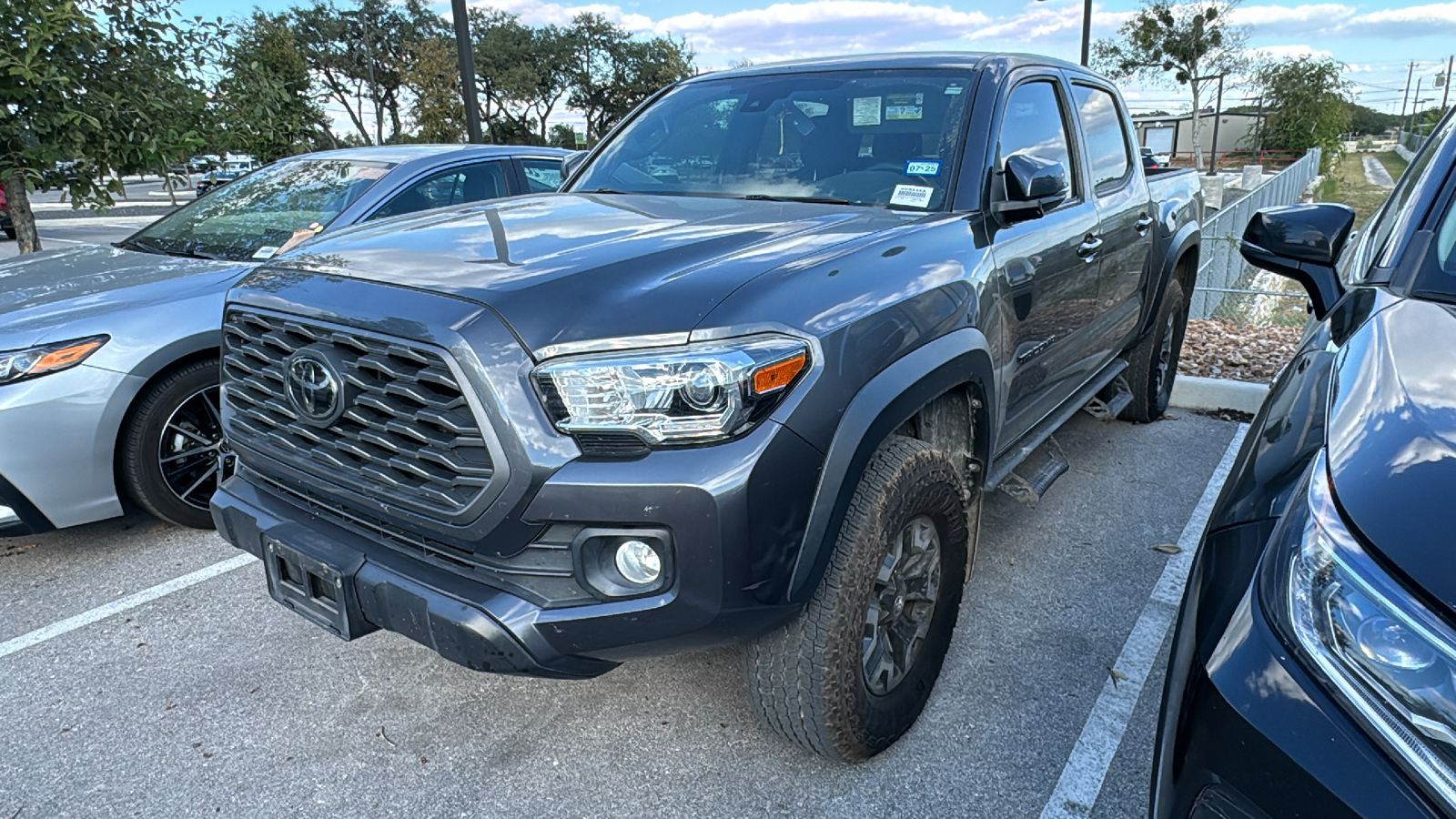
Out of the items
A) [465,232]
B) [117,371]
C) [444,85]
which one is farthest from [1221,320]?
[444,85]

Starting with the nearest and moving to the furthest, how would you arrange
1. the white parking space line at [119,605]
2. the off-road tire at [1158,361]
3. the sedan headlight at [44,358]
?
the white parking space line at [119,605] → the sedan headlight at [44,358] → the off-road tire at [1158,361]

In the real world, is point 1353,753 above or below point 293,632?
above

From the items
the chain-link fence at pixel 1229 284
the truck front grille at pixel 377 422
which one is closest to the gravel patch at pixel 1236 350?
the chain-link fence at pixel 1229 284

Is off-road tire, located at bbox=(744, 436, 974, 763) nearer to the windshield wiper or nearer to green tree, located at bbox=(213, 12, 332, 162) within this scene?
the windshield wiper

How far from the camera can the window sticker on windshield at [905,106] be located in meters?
2.99

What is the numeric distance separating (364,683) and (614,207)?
65.0 inches

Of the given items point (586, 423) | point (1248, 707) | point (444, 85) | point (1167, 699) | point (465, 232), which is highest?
point (444, 85)

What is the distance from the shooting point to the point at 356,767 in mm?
2410

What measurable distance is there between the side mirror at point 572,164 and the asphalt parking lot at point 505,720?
1977 millimetres

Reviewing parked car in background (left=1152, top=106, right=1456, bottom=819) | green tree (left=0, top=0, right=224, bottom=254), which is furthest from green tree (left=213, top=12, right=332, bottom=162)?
parked car in background (left=1152, top=106, right=1456, bottom=819)

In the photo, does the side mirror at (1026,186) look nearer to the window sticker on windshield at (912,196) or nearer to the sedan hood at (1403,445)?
the window sticker on windshield at (912,196)

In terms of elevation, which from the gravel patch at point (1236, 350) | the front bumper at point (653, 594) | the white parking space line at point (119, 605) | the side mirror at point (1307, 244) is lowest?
the gravel patch at point (1236, 350)

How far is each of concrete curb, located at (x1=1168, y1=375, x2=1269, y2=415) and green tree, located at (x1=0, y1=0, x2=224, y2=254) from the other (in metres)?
6.71

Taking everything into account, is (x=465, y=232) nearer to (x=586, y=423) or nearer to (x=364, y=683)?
(x=586, y=423)
